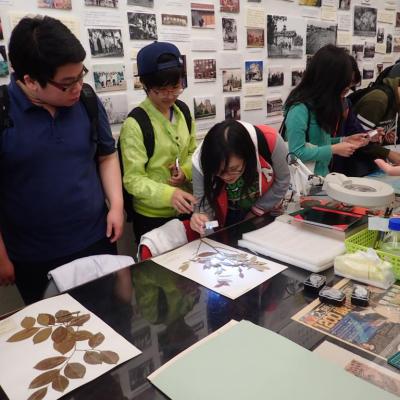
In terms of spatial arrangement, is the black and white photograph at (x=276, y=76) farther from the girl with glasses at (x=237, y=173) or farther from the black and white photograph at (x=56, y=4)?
the black and white photograph at (x=56, y=4)

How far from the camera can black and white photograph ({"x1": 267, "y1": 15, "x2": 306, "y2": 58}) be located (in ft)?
7.40

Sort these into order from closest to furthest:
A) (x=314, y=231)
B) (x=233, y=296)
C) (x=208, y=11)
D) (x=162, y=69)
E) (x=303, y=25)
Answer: (x=233, y=296) → (x=314, y=231) → (x=162, y=69) → (x=208, y=11) → (x=303, y=25)

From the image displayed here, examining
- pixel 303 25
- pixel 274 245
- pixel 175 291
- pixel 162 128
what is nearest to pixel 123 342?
pixel 175 291

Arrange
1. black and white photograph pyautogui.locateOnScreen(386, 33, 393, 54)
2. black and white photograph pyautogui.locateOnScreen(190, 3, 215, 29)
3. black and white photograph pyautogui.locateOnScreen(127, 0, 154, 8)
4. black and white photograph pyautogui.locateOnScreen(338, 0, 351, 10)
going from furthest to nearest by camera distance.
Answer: black and white photograph pyautogui.locateOnScreen(386, 33, 393, 54)
black and white photograph pyautogui.locateOnScreen(338, 0, 351, 10)
black and white photograph pyautogui.locateOnScreen(190, 3, 215, 29)
black and white photograph pyautogui.locateOnScreen(127, 0, 154, 8)

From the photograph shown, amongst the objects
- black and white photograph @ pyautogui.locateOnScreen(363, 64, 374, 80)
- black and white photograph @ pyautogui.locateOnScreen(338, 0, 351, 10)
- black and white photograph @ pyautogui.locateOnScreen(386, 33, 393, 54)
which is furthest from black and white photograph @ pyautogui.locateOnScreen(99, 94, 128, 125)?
black and white photograph @ pyautogui.locateOnScreen(386, 33, 393, 54)

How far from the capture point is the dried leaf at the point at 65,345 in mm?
682

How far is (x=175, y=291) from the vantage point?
0.87 meters

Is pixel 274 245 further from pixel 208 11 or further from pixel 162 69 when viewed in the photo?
pixel 208 11

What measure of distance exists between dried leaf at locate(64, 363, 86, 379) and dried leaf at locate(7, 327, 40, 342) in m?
0.14

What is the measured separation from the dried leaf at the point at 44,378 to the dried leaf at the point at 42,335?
0.10 metres

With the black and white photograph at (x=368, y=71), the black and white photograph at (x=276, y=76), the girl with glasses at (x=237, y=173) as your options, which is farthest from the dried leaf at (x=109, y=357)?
the black and white photograph at (x=368, y=71)

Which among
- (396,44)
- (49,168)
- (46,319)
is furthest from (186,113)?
(396,44)

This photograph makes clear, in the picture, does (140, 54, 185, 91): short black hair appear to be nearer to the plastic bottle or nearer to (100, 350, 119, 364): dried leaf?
the plastic bottle

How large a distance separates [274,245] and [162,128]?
0.67 meters
